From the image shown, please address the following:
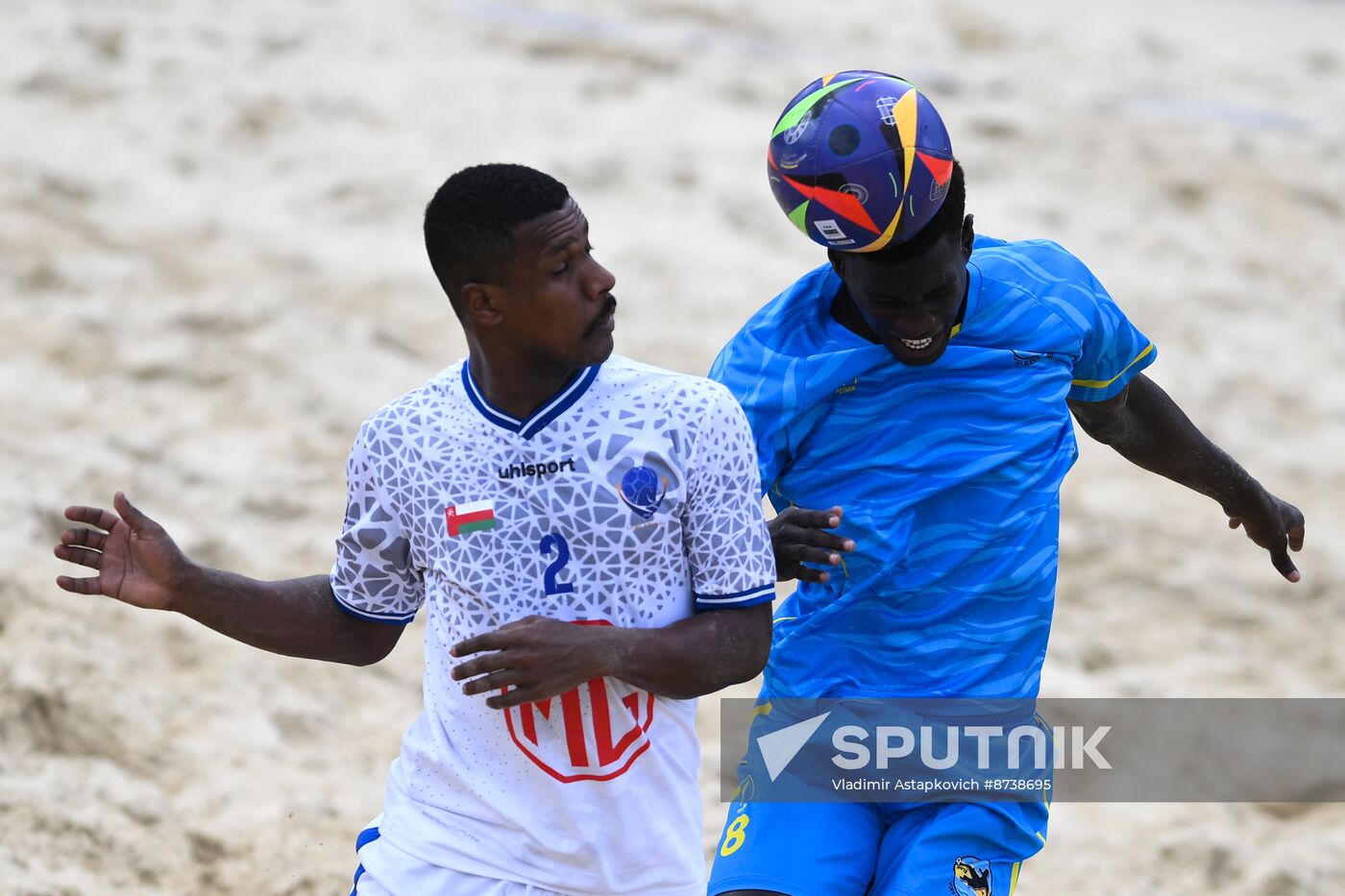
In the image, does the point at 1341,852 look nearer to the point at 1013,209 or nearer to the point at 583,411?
the point at 583,411

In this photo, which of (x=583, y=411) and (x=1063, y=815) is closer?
(x=583, y=411)

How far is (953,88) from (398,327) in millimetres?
3941

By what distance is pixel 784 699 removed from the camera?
3398 mm

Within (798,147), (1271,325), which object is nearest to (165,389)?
(798,147)

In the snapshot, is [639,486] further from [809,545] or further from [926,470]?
[926,470]

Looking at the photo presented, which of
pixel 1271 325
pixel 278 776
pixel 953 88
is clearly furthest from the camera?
pixel 953 88

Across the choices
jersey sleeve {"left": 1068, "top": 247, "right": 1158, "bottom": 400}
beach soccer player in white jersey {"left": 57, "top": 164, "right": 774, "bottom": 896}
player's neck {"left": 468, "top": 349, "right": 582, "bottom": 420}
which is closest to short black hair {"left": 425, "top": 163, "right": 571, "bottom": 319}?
beach soccer player in white jersey {"left": 57, "top": 164, "right": 774, "bottom": 896}

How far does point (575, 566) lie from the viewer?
276 centimetres

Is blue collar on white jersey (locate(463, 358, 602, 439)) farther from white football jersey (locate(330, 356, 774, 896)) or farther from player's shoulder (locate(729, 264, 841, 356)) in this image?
player's shoulder (locate(729, 264, 841, 356))

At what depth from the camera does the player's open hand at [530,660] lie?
2.57m

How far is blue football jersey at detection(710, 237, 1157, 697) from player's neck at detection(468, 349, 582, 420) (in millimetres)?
577

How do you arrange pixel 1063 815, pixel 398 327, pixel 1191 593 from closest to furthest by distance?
pixel 1063 815 → pixel 1191 593 → pixel 398 327

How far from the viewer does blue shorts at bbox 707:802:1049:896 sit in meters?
3.18

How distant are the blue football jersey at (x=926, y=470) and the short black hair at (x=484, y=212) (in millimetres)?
711
